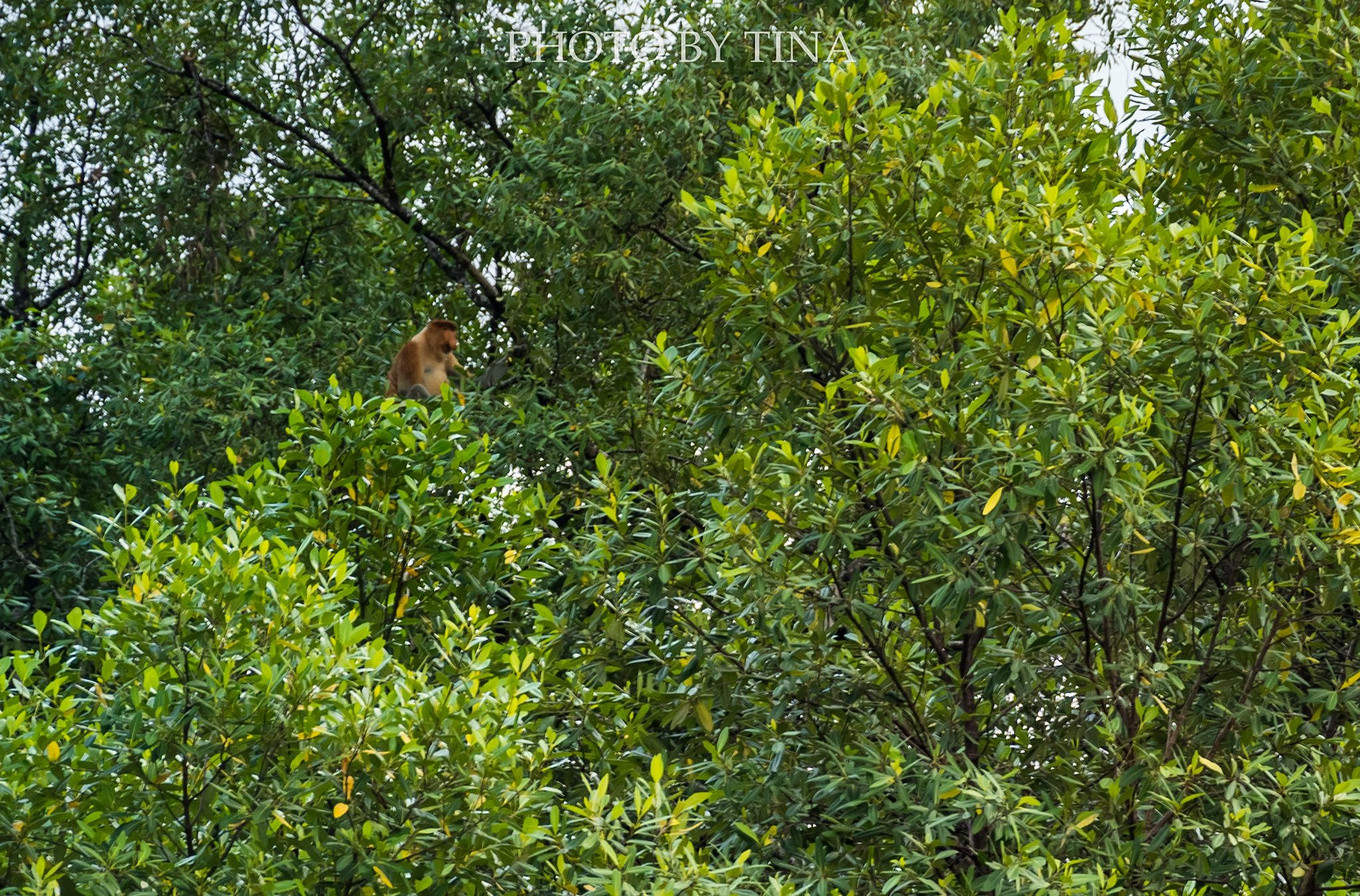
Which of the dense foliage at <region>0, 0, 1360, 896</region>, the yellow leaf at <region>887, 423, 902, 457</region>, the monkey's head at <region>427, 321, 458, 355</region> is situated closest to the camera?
the dense foliage at <region>0, 0, 1360, 896</region>

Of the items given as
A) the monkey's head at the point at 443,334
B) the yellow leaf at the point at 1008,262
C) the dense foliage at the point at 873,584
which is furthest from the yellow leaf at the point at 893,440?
the monkey's head at the point at 443,334

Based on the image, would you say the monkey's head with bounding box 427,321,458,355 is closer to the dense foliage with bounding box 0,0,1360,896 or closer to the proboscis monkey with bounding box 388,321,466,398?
the proboscis monkey with bounding box 388,321,466,398

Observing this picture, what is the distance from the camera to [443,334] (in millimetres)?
10125

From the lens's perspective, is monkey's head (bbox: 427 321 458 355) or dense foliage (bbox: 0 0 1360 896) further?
monkey's head (bbox: 427 321 458 355)

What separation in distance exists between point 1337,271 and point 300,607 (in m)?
4.69

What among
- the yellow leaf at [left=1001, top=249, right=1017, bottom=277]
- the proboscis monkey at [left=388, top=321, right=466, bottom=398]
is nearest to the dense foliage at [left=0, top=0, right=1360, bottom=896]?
the yellow leaf at [left=1001, top=249, right=1017, bottom=277]

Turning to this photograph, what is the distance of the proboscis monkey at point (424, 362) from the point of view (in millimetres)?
10102

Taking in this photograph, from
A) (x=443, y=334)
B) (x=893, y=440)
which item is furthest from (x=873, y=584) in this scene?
(x=443, y=334)

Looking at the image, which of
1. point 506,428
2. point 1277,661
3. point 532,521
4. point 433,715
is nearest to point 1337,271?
point 1277,661

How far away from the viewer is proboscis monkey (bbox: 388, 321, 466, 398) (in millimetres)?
10102

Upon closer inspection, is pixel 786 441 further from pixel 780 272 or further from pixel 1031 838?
pixel 1031 838

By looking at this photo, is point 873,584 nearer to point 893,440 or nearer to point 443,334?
point 893,440

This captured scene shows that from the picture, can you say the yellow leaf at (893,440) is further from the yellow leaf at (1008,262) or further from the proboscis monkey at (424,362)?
the proboscis monkey at (424,362)

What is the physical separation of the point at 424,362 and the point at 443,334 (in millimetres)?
219
